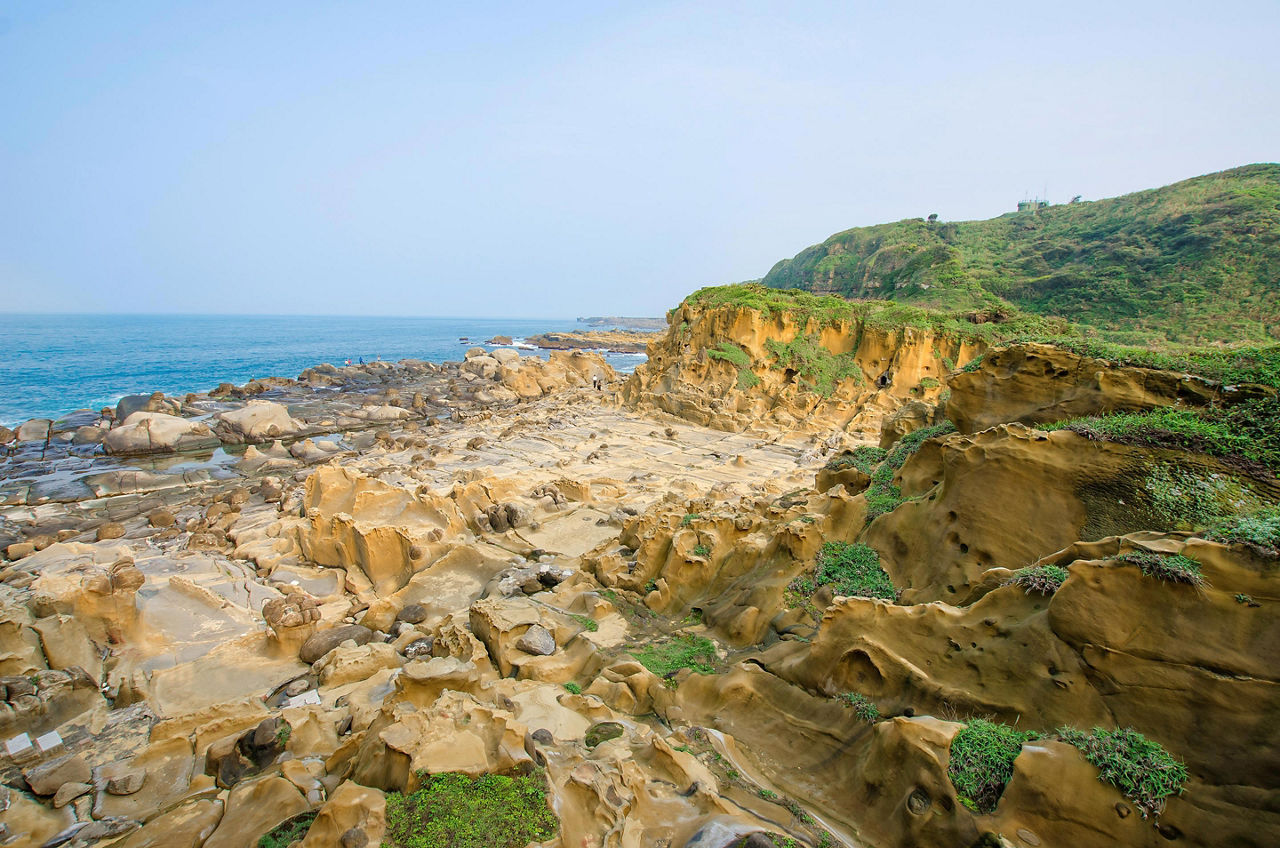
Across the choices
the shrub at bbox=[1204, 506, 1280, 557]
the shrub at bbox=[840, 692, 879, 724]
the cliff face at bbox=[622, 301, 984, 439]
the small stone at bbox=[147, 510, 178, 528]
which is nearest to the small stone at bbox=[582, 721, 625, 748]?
the shrub at bbox=[840, 692, 879, 724]

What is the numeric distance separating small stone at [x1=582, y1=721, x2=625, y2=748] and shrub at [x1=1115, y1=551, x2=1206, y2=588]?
4495 mm

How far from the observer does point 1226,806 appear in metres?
3.12

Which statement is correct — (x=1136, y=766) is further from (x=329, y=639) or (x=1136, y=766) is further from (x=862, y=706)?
(x=329, y=639)

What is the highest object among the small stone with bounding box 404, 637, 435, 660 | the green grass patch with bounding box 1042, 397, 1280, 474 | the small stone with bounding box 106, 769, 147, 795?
the green grass patch with bounding box 1042, 397, 1280, 474

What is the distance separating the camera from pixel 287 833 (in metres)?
4.10

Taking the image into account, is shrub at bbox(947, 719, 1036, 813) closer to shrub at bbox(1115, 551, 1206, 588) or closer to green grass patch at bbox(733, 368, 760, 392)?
shrub at bbox(1115, 551, 1206, 588)

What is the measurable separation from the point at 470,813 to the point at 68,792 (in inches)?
190

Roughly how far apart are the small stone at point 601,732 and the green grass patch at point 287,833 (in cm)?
230

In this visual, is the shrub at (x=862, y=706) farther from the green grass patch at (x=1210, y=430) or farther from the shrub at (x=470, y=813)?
the green grass patch at (x=1210, y=430)

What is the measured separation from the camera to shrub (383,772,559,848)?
12.1 feet

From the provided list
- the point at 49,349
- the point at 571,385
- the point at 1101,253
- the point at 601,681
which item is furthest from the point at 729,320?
the point at 49,349

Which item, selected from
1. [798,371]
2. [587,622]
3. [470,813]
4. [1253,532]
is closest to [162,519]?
[587,622]

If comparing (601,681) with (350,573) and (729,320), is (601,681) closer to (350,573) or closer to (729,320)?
(350,573)

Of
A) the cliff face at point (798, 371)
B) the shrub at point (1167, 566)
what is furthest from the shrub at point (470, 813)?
the cliff face at point (798, 371)
